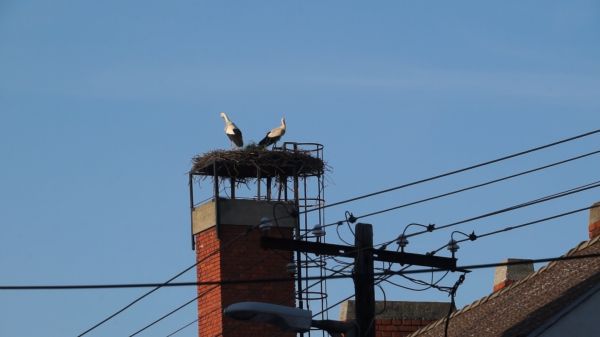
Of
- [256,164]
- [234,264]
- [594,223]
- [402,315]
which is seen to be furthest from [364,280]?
[256,164]

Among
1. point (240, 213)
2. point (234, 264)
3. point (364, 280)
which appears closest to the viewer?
point (364, 280)

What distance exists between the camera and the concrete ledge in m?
21.8

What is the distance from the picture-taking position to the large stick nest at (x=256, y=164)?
23266 mm

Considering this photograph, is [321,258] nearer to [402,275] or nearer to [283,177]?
[402,275]

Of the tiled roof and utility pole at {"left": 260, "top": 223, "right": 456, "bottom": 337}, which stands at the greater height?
the tiled roof

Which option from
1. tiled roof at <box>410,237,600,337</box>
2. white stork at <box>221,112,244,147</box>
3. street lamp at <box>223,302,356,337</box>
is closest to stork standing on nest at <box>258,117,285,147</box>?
white stork at <box>221,112,244,147</box>

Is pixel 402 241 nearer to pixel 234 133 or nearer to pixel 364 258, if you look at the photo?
pixel 364 258

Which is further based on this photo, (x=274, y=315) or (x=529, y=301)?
(x=529, y=301)

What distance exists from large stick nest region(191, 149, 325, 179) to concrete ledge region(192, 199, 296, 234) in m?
1.24

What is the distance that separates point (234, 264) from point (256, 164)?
7.20ft

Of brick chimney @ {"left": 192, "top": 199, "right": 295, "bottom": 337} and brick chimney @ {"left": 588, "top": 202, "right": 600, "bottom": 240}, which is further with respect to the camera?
brick chimney @ {"left": 192, "top": 199, "right": 295, "bottom": 337}

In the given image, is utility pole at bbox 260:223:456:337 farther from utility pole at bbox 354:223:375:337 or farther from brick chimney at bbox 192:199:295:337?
brick chimney at bbox 192:199:295:337

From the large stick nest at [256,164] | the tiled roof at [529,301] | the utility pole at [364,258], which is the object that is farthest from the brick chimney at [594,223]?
the large stick nest at [256,164]

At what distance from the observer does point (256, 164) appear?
76.0 ft
